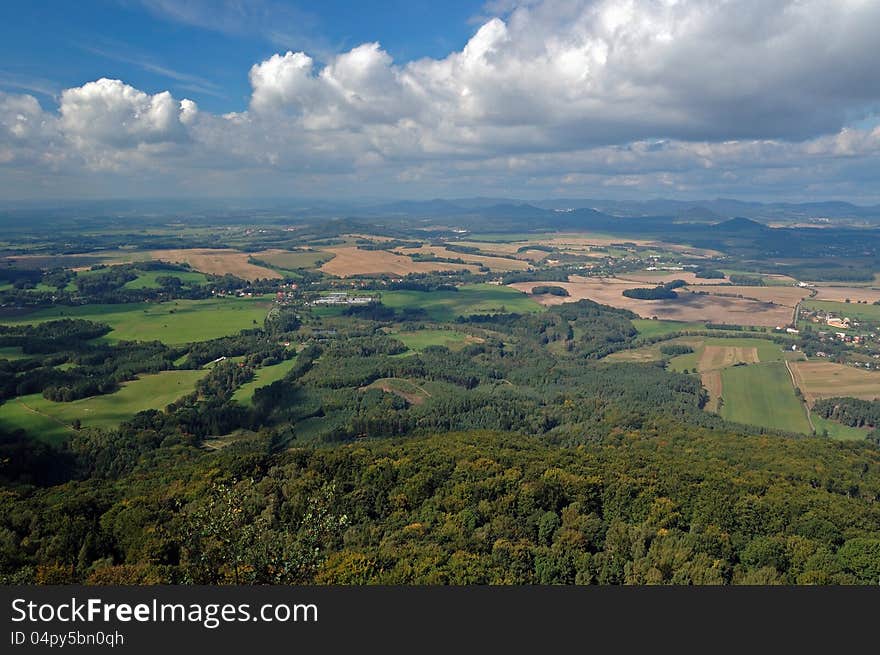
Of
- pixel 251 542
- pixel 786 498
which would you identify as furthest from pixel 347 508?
pixel 786 498

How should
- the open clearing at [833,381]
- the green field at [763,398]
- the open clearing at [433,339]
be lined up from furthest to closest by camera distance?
1. the open clearing at [433,339]
2. the open clearing at [833,381]
3. the green field at [763,398]

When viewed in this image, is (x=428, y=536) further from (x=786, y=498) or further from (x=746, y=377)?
(x=746, y=377)

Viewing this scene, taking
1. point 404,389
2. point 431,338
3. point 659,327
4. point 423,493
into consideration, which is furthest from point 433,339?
point 423,493

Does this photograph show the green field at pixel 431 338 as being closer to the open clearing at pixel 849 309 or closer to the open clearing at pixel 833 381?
the open clearing at pixel 833 381

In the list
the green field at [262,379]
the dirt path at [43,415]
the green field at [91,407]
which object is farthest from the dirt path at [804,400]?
the dirt path at [43,415]

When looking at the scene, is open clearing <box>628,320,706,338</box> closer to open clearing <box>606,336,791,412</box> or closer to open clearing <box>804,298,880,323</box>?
open clearing <box>606,336,791,412</box>

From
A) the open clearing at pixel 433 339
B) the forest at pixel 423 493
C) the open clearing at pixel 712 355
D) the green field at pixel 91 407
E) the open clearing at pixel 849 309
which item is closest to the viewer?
the forest at pixel 423 493
